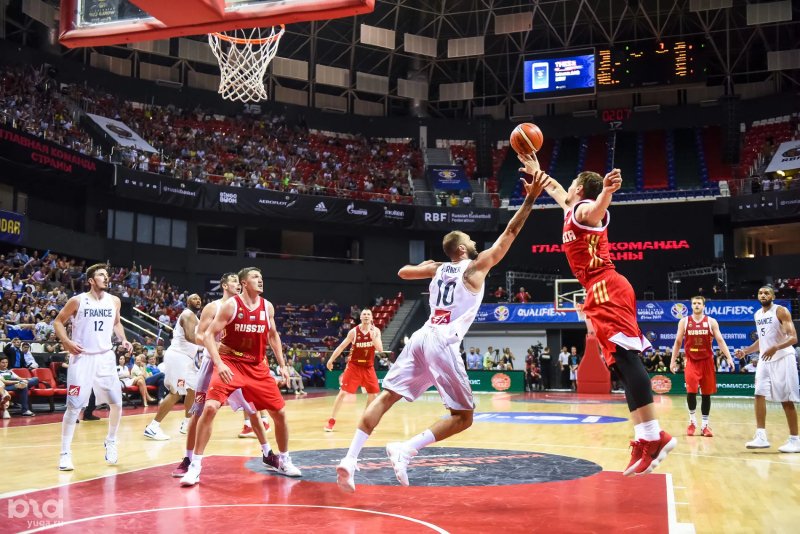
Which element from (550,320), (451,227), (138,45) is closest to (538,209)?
(451,227)

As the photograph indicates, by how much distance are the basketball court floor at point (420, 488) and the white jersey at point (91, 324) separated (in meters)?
1.34

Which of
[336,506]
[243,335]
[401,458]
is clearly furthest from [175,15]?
[336,506]

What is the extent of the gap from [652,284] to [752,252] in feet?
26.7

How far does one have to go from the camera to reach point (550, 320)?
28016mm

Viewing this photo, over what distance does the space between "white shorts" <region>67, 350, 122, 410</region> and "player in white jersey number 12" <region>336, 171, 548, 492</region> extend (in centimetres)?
359

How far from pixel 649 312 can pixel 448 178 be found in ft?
44.8

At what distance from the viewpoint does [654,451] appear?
5523 mm

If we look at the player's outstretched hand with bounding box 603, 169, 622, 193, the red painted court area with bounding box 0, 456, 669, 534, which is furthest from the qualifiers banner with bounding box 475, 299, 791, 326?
the player's outstretched hand with bounding box 603, 169, 622, 193

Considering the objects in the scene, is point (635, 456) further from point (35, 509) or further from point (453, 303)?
point (35, 509)

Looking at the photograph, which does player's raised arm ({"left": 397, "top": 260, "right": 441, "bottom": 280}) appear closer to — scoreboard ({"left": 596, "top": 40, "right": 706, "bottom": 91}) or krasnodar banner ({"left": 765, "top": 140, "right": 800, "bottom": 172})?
scoreboard ({"left": 596, "top": 40, "right": 706, "bottom": 91})

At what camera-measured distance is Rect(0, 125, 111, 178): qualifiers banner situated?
23.5 m

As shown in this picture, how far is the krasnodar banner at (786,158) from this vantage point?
32.2m

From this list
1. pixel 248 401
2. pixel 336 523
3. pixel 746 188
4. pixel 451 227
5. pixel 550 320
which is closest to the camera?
pixel 336 523

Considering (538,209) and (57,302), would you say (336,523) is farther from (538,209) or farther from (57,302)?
(538,209)
